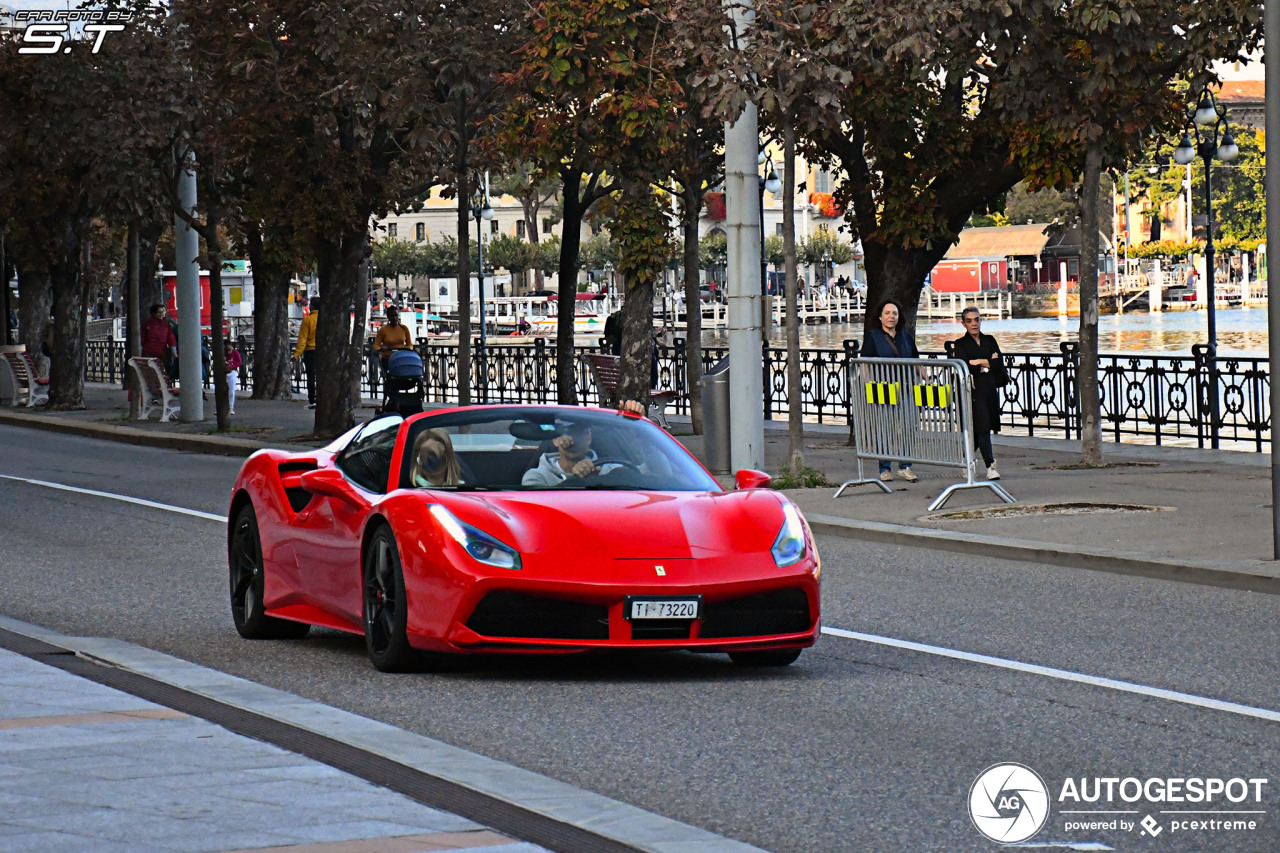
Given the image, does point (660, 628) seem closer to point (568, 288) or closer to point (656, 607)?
point (656, 607)

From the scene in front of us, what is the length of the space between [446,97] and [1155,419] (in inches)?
390

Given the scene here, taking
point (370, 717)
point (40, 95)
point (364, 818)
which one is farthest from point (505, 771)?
point (40, 95)

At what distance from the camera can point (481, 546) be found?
8688mm

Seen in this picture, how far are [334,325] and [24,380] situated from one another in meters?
14.0

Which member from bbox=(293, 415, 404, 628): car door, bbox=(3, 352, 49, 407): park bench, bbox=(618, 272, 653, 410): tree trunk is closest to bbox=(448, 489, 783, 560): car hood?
Answer: bbox=(293, 415, 404, 628): car door

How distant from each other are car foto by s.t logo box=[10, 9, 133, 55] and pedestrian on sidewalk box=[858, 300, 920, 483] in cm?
1918

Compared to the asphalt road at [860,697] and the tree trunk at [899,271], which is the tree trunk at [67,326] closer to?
the tree trunk at [899,271]

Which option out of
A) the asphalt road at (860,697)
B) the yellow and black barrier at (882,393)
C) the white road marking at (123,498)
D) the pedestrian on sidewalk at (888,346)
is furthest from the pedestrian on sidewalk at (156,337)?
the asphalt road at (860,697)

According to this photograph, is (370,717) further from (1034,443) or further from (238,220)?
(238,220)

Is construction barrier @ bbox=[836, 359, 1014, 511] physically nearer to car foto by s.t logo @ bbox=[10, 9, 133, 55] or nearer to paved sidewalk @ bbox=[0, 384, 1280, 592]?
paved sidewalk @ bbox=[0, 384, 1280, 592]

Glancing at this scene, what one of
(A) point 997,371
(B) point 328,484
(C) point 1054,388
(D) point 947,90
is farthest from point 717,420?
(B) point 328,484

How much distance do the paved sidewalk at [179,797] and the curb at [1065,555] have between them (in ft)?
24.3

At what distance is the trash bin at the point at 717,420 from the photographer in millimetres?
19984

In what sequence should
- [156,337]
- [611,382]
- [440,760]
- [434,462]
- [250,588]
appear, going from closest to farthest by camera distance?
[440,760] → [434,462] → [250,588] → [611,382] → [156,337]
